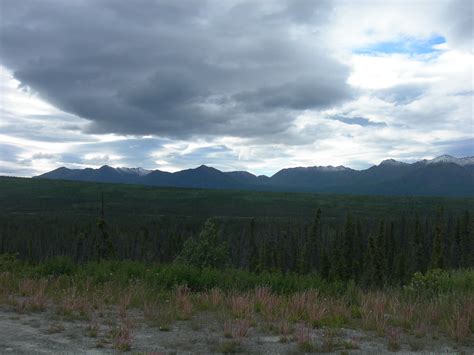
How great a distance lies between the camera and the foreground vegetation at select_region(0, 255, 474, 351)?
24.3 feet

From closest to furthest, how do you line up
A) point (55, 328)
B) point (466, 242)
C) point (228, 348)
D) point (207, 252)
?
point (228, 348) < point (55, 328) < point (207, 252) < point (466, 242)

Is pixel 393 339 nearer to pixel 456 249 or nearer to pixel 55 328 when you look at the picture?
pixel 55 328

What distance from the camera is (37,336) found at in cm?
718

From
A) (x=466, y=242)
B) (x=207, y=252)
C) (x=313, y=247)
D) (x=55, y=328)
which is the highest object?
(x=55, y=328)

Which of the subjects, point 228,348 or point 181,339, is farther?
point 181,339

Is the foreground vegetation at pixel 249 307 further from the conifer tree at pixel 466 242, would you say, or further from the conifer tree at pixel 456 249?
the conifer tree at pixel 456 249

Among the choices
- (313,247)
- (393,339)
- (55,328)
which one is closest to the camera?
(393,339)

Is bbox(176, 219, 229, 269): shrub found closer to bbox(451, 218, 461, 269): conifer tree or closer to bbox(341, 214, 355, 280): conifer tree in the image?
bbox(341, 214, 355, 280): conifer tree

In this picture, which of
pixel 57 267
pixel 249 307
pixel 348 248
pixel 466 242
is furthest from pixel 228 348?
pixel 466 242

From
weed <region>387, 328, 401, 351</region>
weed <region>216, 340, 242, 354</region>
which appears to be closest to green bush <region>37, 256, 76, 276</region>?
weed <region>216, 340, 242, 354</region>

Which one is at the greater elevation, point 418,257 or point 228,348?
point 228,348

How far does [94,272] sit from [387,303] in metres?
8.37

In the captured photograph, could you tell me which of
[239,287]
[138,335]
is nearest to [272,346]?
[138,335]

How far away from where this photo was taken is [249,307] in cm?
889
